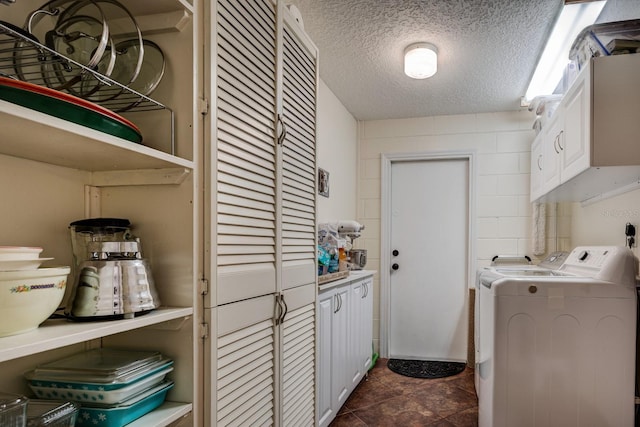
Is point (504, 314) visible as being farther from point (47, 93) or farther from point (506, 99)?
point (506, 99)

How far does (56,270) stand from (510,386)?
1.96 metres

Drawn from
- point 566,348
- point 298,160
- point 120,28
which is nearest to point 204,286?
point 120,28

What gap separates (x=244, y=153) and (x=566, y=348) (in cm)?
168

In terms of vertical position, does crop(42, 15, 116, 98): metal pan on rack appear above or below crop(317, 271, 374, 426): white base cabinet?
above

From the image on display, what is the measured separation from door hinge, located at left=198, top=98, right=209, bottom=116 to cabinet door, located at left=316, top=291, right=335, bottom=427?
1356 millimetres

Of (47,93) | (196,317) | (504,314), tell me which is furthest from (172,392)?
(504,314)

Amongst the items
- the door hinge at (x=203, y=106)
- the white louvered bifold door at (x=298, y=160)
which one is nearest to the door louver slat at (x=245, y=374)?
the white louvered bifold door at (x=298, y=160)

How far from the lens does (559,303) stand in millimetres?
2029

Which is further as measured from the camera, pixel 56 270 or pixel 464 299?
pixel 464 299

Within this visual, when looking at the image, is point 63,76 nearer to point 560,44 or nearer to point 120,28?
point 120,28

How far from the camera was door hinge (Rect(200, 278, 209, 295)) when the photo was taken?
126cm

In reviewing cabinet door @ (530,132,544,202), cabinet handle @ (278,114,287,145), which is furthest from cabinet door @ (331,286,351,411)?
cabinet door @ (530,132,544,202)

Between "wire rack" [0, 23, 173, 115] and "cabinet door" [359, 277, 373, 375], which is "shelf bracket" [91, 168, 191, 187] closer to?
"wire rack" [0, 23, 173, 115]

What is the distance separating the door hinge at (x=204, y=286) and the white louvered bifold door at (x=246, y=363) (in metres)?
0.09
